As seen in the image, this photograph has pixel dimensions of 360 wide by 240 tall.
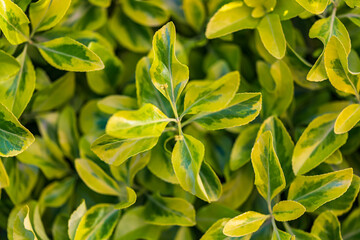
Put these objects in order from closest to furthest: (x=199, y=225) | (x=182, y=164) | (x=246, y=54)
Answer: (x=182, y=164), (x=199, y=225), (x=246, y=54)

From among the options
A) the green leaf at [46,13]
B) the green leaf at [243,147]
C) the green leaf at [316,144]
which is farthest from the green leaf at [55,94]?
the green leaf at [316,144]

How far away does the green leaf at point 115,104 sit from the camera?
2.52 feet

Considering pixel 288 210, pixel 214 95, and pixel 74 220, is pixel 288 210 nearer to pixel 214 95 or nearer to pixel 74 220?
pixel 214 95

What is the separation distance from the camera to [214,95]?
660 mm

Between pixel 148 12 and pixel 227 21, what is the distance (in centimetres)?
18

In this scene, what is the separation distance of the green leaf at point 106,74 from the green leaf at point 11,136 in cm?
17

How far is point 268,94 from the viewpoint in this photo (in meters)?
0.78

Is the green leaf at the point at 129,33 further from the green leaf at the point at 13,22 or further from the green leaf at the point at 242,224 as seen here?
the green leaf at the point at 242,224

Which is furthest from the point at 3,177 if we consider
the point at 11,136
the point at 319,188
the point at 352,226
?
the point at 352,226

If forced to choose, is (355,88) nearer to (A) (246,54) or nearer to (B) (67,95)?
(A) (246,54)

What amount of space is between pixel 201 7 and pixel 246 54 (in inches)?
5.4

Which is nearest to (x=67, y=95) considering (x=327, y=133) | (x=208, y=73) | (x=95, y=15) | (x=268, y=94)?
(x=95, y=15)

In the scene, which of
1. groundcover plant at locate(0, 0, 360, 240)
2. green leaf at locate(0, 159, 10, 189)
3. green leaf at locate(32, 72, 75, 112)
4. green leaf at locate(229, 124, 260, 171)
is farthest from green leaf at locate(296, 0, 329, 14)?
green leaf at locate(0, 159, 10, 189)

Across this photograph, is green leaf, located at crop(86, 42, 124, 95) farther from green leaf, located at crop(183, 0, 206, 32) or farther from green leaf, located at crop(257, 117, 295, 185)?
green leaf, located at crop(257, 117, 295, 185)
